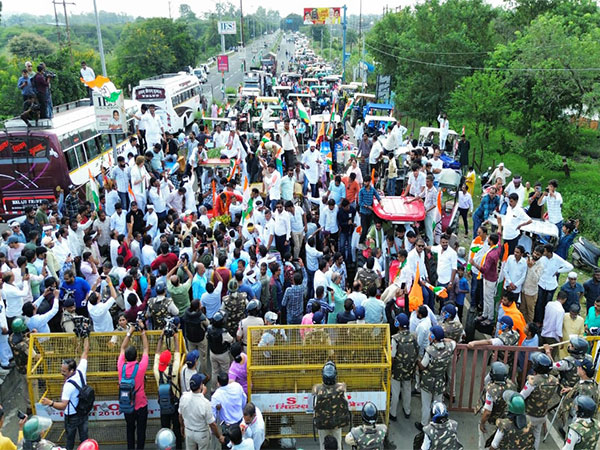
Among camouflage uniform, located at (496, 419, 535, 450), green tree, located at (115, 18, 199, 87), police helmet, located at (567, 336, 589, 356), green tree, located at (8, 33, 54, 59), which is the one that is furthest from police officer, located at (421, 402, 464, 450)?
green tree, located at (8, 33, 54, 59)

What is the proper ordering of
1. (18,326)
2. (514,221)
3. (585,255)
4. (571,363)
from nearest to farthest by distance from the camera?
(571,363) → (18,326) → (514,221) → (585,255)

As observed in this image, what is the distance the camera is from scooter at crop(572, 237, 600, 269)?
1252 cm

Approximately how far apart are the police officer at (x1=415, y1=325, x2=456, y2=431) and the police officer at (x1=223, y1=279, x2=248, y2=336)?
8.73 feet

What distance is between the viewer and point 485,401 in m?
5.98

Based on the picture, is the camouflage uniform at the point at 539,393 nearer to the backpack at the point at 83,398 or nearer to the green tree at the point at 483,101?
the backpack at the point at 83,398

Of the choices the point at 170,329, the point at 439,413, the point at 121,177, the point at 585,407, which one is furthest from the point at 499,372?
the point at 121,177

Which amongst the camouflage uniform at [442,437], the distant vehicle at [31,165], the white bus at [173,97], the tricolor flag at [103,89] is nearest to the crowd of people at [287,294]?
the camouflage uniform at [442,437]

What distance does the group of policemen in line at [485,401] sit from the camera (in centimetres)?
516

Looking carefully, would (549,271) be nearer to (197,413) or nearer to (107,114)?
(197,413)

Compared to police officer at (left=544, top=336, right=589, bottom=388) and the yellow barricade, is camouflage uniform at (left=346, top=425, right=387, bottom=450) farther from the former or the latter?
police officer at (left=544, top=336, right=589, bottom=388)

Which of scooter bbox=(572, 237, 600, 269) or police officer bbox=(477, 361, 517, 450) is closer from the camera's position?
police officer bbox=(477, 361, 517, 450)

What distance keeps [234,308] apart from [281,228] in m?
2.99

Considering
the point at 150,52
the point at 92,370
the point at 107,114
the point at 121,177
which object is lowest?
the point at 92,370

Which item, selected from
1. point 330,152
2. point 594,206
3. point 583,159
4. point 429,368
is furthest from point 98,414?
point 583,159
